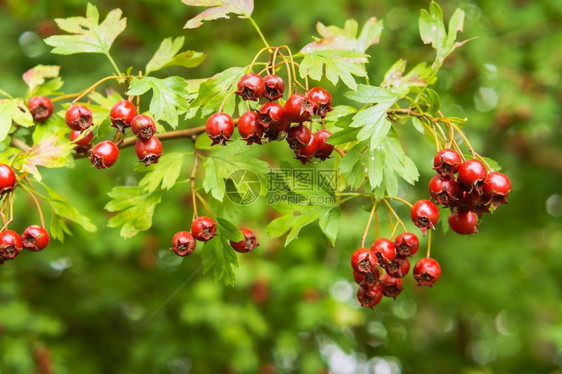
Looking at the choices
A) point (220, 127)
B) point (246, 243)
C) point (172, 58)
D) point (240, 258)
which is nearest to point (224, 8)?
point (172, 58)

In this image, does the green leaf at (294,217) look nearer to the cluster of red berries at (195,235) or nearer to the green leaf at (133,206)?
the cluster of red berries at (195,235)

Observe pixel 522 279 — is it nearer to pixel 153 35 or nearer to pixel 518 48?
pixel 518 48

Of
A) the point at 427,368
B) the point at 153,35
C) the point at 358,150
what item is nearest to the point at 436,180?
the point at 358,150

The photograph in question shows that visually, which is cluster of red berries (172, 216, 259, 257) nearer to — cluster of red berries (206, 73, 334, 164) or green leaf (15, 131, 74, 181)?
cluster of red berries (206, 73, 334, 164)

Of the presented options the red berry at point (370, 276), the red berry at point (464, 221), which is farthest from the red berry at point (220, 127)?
the red berry at point (464, 221)

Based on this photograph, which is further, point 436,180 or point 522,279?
point 522,279

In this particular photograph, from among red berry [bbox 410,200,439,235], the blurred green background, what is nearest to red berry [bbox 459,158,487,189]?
red berry [bbox 410,200,439,235]
